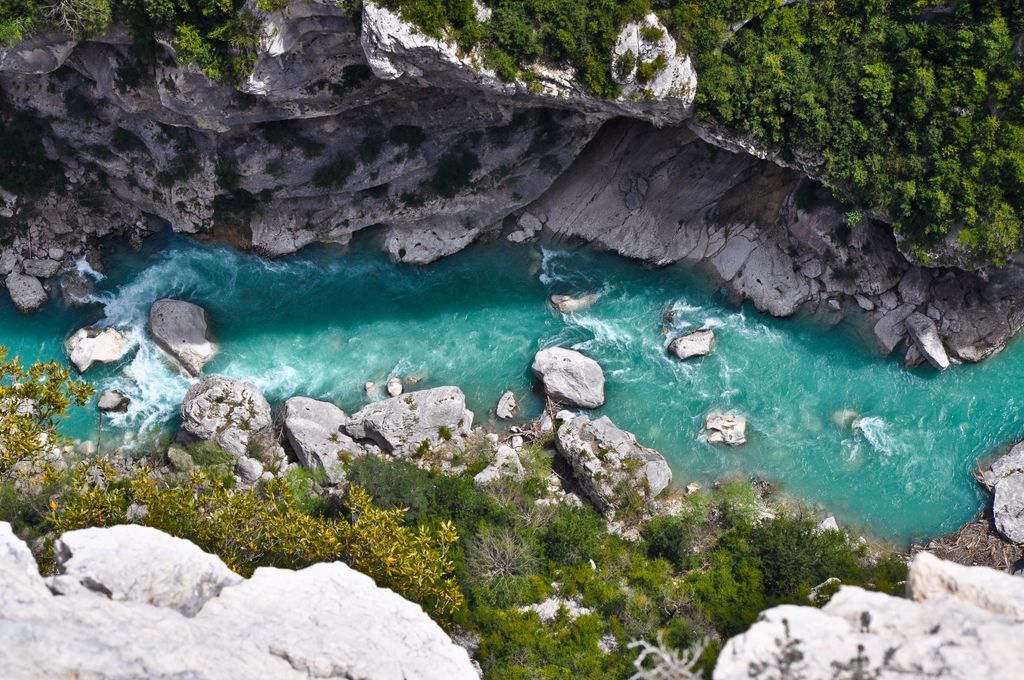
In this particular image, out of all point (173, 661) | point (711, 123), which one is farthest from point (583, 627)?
point (711, 123)

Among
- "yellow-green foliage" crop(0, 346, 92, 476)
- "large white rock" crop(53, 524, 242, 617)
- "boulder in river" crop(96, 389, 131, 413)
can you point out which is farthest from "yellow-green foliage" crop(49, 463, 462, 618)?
"boulder in river" crop(96, 389, 131, 413)

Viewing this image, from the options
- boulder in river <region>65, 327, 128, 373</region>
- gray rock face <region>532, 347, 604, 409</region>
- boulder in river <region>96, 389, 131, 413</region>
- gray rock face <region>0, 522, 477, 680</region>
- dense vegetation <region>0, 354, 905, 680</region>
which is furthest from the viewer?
boulder in river <region>65, 327, 128, 373</region>

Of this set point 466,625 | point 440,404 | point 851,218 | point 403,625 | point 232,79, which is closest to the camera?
point 403,625

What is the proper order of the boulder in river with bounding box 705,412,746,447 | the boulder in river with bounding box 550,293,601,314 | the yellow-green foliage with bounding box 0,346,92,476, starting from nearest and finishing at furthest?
1. the yellow-green foliage with bounding box 0,346,92,476
2. the boulder in river with bounding box 705,412,746,447
3. the boulder in river with bounding box 550,293,601,314

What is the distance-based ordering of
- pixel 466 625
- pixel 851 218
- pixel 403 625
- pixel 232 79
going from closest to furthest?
1. pixel 403 625
2. pixel 466 625
3. pixel 232 79
4. pixel 851 218

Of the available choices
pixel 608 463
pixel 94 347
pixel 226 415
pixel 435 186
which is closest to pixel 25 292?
pixel 94 347

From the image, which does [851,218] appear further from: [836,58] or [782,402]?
[782,402]

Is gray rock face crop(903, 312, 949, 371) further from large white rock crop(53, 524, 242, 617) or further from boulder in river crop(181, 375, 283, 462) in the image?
large white rock crop(53, 524, 242, 617)
